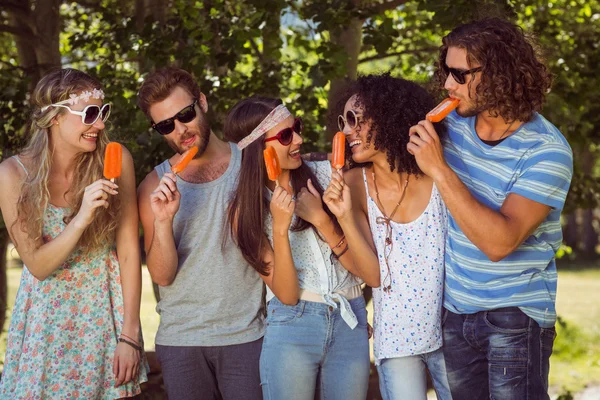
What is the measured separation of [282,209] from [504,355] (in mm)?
1160

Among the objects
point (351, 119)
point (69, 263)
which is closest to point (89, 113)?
point (69, 263)

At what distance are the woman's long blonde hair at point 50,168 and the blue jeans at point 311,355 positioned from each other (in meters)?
0.92

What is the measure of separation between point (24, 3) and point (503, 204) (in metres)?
4.80

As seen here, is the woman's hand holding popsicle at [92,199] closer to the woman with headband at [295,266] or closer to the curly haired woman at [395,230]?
the woman with headband at [295,266]

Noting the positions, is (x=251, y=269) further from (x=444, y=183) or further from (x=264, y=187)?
(x=444, y=183)

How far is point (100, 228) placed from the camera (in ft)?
11.9

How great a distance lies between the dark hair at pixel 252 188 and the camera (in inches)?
148

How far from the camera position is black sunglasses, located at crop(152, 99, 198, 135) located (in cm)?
391

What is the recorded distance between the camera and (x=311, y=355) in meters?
3.63

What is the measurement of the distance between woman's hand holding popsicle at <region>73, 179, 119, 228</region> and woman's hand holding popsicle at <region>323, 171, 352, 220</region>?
97 centimetres

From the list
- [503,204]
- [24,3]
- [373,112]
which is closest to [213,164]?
[373,112]

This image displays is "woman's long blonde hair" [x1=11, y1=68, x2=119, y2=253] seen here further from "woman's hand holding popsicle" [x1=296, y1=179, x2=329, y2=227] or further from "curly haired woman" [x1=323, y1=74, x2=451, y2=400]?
"curly haired woman" [x1=323, y1=74, x2=451, y2=400]

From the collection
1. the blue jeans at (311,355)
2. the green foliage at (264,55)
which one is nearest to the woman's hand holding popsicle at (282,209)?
the blue jeans at (311,355)

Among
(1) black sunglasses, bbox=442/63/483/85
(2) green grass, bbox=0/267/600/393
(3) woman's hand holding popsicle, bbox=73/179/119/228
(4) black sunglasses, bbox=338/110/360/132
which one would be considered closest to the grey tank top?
(3) woman's hand holding popsicle, bbox=73/179/119/228
